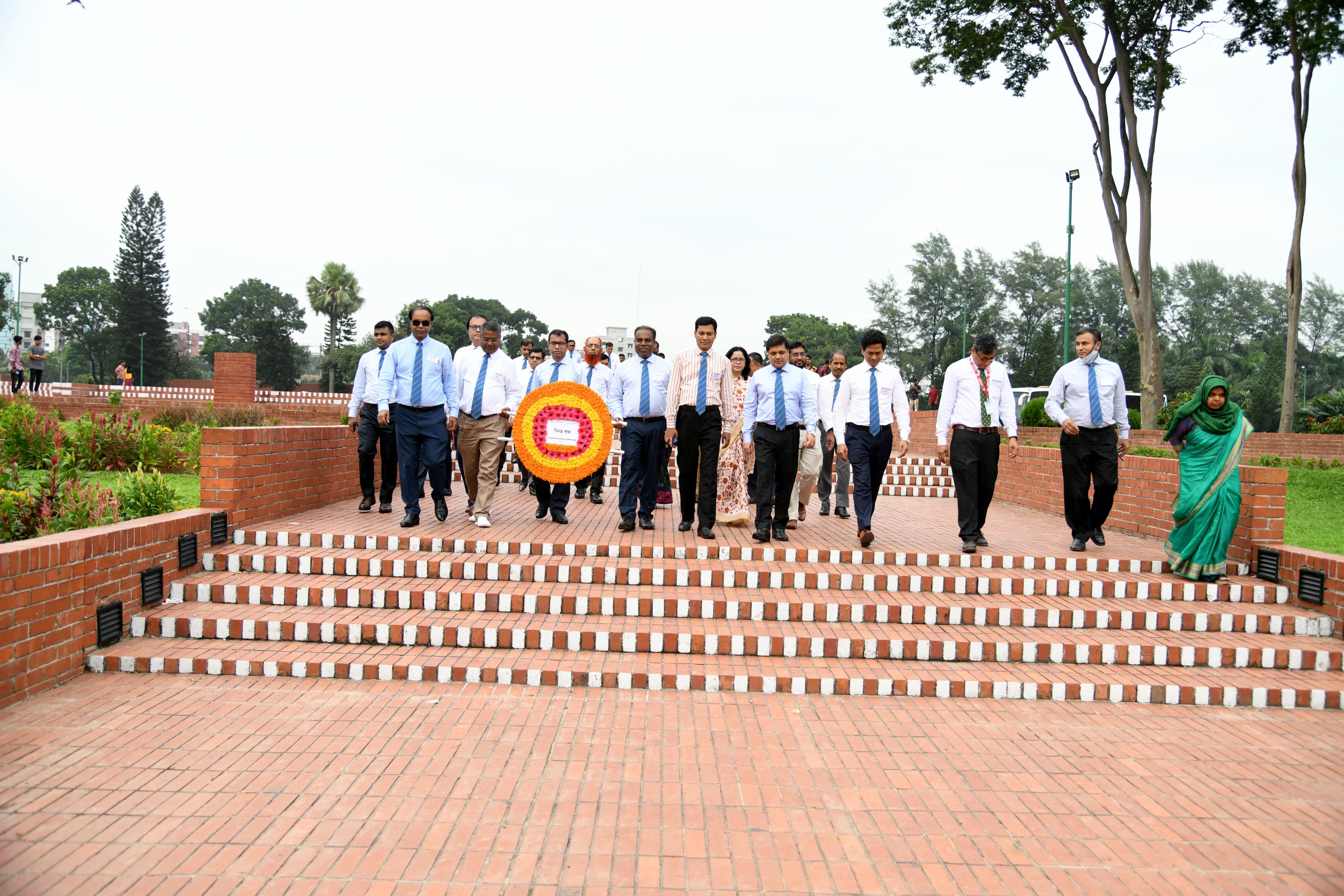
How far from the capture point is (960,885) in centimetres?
300

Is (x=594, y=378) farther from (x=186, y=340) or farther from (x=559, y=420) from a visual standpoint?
(x=186, y=340)

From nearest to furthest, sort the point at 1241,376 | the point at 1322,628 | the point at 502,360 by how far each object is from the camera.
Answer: the point at 1322,628
the point at 502,360
the point at 1241,376

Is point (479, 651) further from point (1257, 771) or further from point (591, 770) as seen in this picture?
point (1257, 771)

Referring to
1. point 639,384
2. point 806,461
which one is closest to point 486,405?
point 639,384

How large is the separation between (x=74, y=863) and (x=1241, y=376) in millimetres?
74452

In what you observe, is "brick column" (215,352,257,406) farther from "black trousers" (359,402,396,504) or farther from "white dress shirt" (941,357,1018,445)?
"white dress shirt" (941,357,1018,445)

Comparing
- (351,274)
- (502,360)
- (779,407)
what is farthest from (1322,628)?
(351,274)

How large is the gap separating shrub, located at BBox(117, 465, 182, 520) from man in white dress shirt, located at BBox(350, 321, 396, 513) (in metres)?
1.84

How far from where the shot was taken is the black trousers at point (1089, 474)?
7.70 m

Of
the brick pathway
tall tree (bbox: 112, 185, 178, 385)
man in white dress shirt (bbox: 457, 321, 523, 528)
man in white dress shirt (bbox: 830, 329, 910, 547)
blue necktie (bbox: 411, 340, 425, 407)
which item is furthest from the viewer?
tall tree (bbox: 112, 185, 178, 385)

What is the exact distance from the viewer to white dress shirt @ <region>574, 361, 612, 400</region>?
9742 millimetres

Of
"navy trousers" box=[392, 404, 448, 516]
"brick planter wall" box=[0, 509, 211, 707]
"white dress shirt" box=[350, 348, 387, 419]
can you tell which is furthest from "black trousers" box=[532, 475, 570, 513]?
"brick planter wall" box=[0, 509, 211, 707]

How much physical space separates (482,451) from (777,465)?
3.04 meters

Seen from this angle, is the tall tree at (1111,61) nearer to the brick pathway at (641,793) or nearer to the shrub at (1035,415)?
the shrub at (1035,415)
